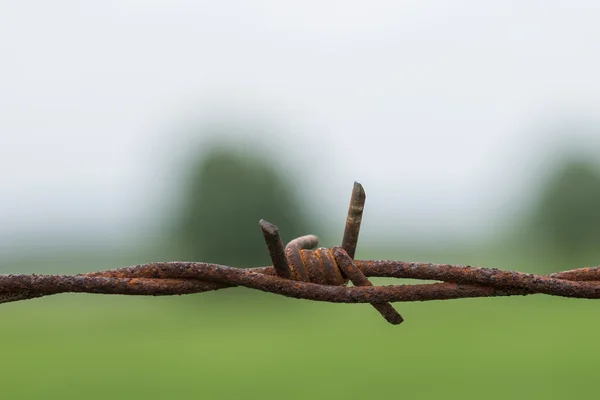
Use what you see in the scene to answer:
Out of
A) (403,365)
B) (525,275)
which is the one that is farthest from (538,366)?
(525,275)

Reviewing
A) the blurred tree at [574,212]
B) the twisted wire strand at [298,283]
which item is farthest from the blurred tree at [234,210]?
the twisted wire strand at [298,283]

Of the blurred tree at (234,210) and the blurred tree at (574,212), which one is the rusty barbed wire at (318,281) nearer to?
the blurred tree at (234,210)

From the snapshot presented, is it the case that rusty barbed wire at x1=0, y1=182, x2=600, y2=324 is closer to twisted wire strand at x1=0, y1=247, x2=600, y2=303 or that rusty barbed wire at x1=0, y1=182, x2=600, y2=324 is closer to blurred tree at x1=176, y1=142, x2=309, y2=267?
twisted wire strand at x1=0, y1=247, x2=600, y2=303

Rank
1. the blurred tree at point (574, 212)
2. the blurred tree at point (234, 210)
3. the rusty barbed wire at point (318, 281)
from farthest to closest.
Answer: the blurred tree at point (574, 212) → the blurred tree at point (234, 210) → the rusty barbed wire at point (318, 281)

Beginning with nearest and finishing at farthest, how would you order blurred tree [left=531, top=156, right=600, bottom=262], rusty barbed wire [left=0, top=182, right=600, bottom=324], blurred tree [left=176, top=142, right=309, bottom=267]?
1. rusty barbed wire [left=0, top=182, right=600, bottom=324]
2. blurred tree [left=176, top=142, right=309, bottom=267]
3. blurred tree [left=531, top=156, right=600, bottom=262]

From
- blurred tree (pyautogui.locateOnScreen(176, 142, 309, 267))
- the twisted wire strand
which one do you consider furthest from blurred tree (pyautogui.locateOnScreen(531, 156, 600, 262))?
the twisted wire strand

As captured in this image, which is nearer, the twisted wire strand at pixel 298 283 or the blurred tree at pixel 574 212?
the twisted wire strand at pixel 298 283
